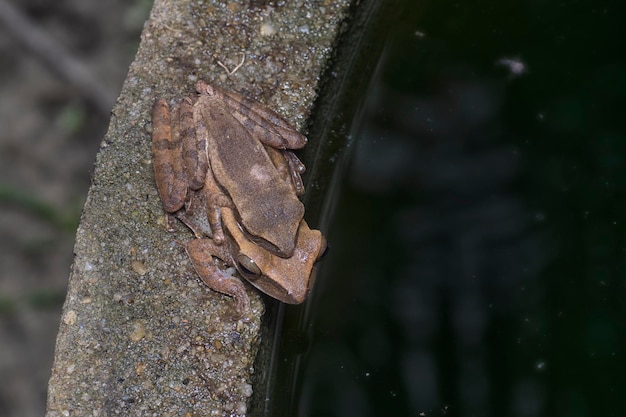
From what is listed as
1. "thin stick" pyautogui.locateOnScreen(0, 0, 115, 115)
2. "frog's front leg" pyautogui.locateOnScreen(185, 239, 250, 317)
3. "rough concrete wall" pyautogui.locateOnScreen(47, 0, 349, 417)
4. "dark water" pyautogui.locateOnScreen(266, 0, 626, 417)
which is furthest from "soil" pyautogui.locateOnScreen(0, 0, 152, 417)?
"dark water" pyautogui.locateOnScreen(266, 0, 626, 417)

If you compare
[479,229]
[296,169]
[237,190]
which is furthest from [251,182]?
[479,229]

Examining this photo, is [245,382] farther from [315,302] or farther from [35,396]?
[35,396]

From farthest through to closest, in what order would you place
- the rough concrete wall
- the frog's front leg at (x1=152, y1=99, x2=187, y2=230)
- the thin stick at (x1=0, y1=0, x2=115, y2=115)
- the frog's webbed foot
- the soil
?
the thin stick at (x1=0, y1=0, x2=115, y2=115)
the soil
the frog's webbed foot
the frog's front leg at (x1=152, y1=99, x2=187, y2=230)
the rough concrete wall

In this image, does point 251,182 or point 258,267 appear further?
point 251,182

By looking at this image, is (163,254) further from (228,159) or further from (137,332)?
(228,159)

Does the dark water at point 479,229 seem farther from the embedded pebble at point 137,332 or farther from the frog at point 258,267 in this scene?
the embedded pebble at point 137,332

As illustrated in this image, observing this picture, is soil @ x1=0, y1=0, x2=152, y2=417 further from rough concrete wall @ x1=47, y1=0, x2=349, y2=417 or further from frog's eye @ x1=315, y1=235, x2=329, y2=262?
frog's eye @ x1=315, y1=235, x2=329, y2=262
